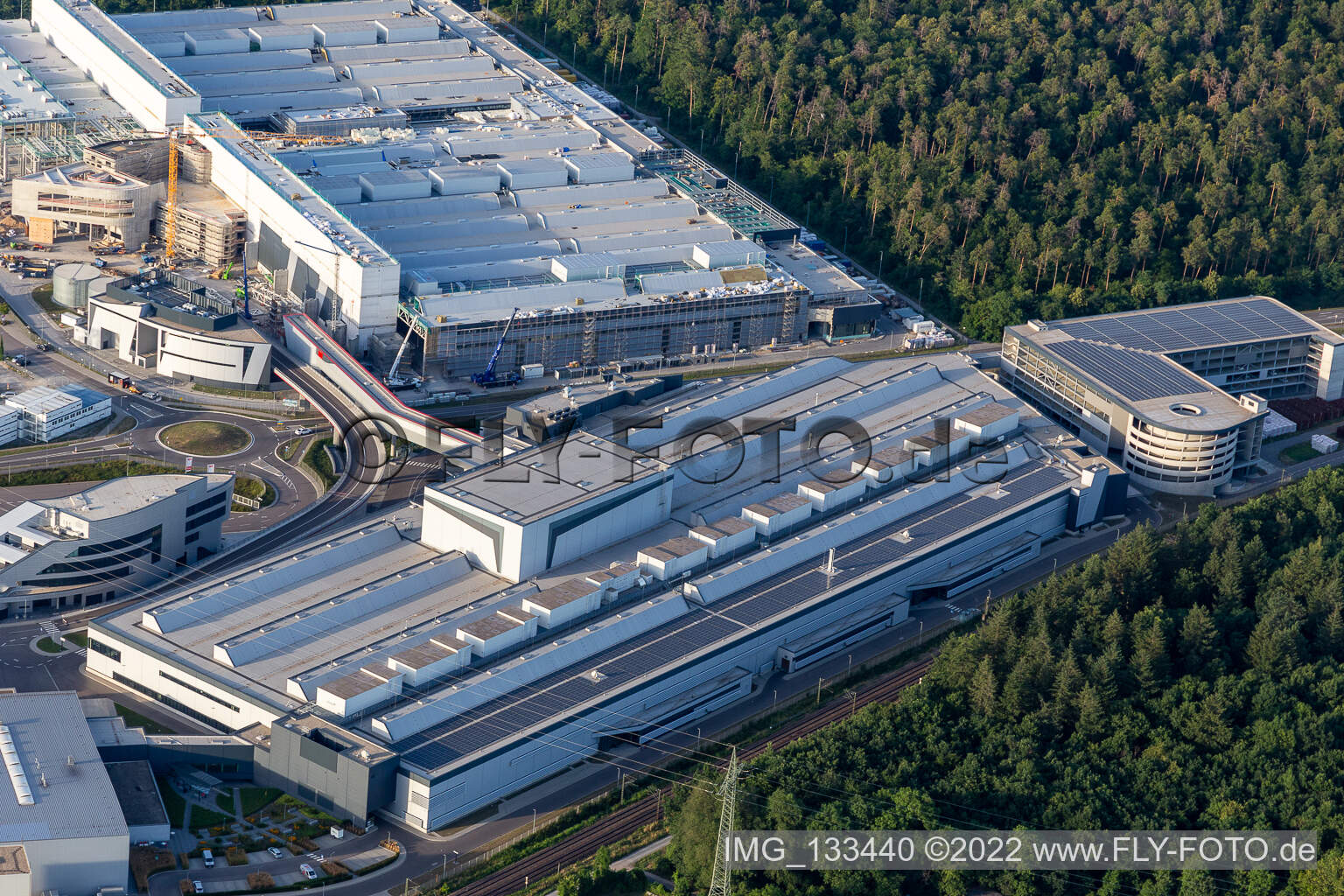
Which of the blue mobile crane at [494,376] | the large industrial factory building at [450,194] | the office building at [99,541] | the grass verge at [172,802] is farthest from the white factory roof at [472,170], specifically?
the grass verge at [172,802]

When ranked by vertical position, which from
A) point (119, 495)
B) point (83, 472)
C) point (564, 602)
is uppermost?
point (119, 495)

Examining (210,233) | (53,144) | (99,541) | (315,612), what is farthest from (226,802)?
(53,144)

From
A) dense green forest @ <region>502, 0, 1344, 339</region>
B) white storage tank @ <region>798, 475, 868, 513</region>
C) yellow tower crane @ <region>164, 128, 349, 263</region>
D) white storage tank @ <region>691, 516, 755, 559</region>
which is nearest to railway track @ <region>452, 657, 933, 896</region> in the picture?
white storage tank @ <region>691, 516, 755, 559</region>

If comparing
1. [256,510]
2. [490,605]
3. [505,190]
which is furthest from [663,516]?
[505,190]

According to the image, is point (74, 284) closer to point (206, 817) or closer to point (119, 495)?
point (119, 495)

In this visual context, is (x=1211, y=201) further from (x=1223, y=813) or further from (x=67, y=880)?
(x=67, y=880)
